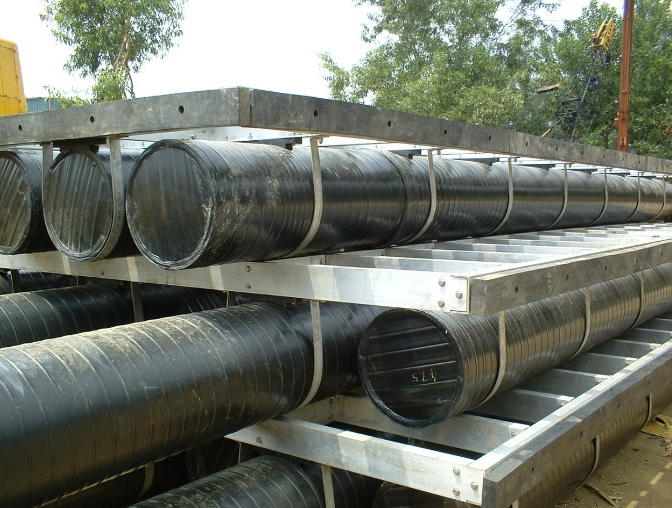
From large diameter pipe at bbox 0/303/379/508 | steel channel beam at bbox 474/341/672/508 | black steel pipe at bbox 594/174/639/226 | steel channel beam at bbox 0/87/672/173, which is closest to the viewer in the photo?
large diameter pipe at bbox 0/303/379/508

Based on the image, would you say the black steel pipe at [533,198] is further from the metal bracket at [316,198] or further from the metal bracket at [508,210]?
the metal bracket at [316,198]

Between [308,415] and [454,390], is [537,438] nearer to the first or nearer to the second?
[454,390]

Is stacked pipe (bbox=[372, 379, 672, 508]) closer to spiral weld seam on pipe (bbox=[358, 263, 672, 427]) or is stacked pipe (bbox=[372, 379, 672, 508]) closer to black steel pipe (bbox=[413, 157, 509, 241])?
spiral weld seam on pipe (bbox=[358, 263, 672, 427])

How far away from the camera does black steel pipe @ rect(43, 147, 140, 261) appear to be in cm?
289

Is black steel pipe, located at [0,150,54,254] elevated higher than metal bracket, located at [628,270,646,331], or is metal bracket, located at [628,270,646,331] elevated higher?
black steel pipe, located at [0,150,54,254]

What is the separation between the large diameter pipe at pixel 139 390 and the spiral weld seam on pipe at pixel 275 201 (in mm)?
317

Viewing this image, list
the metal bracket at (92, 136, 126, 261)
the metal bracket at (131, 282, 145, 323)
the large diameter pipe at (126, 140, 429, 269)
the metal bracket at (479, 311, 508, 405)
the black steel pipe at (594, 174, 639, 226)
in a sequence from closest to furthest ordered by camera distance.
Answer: the large diameter pipe at (126, 140, 429, 269)
the metal bracket at (92, 136, 126, 261)
the metal bracket at (479, 311, 508, 405)
the metal bracket at (131, 282, 145, 323)
the black steel pipe at (594, 174, 639, 226)

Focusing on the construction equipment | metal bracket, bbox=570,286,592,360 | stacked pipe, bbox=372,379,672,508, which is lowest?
stacked pipe, bbox=372,379,672,508

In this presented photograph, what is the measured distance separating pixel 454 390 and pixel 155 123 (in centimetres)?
166

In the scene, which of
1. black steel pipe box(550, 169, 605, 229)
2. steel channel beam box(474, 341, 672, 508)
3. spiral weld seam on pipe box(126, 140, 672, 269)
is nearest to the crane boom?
black steel pipe box(550, 169, 605, 229)

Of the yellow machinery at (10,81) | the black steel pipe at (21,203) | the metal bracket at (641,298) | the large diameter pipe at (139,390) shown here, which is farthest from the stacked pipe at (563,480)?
the yellow machinery at (10,81)

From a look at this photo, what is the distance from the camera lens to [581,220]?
632 cm

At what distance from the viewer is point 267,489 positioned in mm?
2766

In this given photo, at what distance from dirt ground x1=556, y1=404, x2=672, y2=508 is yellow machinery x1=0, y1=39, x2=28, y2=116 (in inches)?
254
